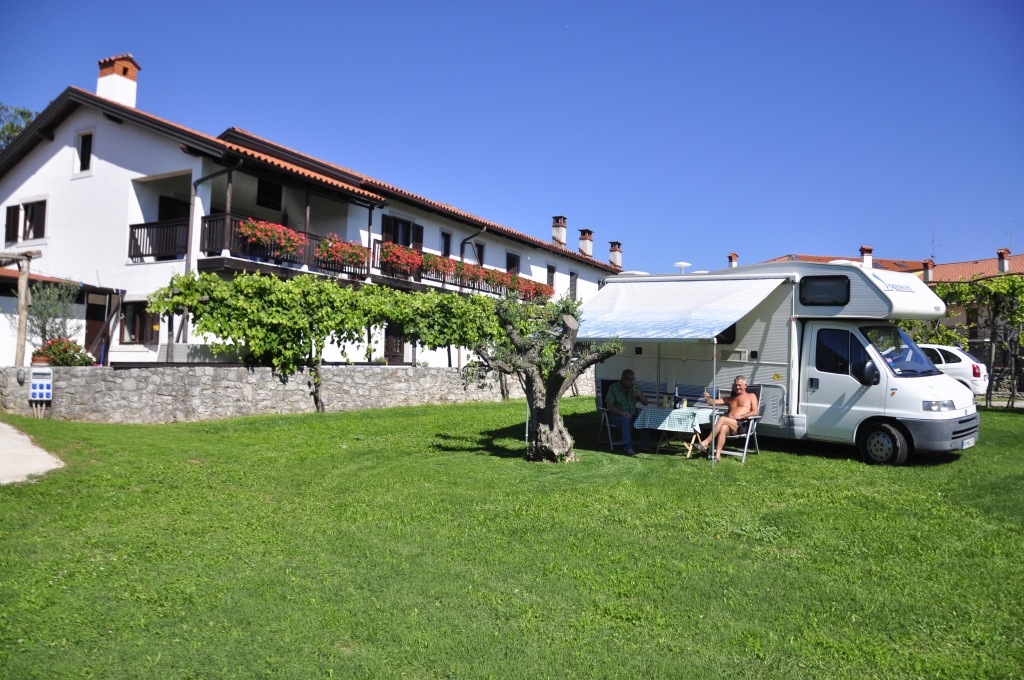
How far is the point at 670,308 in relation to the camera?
457 inches

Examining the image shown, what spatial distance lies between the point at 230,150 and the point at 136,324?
233 inches

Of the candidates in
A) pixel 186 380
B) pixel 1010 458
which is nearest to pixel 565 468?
pixel 1010 458

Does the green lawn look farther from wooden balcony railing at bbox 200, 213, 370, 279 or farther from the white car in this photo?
the white car

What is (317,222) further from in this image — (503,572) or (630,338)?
(503,572)

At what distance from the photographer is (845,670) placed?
13.5 feet

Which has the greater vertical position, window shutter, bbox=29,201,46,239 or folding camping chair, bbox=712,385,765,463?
window shutter, bbox=29,201,46,239

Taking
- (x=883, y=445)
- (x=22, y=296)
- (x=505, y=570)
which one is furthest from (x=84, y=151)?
(x=883, y=445)

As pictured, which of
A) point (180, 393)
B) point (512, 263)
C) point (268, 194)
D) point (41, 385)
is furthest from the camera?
point (512, 263)

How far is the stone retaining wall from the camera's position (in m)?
13.1

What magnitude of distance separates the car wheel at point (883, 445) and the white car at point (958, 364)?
33.9 feet

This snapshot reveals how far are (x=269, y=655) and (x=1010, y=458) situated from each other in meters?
10.8

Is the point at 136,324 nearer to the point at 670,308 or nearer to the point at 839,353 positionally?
the point at 670,308

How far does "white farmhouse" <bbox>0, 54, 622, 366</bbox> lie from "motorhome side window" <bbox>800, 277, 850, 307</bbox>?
11.2 metres

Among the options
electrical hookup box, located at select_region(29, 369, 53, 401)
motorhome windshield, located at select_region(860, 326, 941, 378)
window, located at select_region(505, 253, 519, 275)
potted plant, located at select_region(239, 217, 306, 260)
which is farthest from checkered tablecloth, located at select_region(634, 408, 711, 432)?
window, located at select_region(505, 253, 519, 275)
